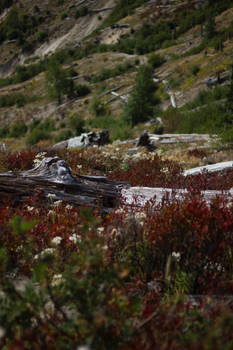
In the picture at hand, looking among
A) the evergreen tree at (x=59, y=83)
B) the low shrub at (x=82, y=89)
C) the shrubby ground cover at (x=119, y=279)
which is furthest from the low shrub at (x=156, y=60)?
the shrubby ground cover at (x=119, y=279)

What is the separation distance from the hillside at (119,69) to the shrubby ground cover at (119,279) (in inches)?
465

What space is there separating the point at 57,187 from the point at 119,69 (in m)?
46.5

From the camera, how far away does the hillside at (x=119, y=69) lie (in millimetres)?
25016

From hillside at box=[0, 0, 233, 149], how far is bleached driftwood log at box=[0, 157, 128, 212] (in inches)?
408

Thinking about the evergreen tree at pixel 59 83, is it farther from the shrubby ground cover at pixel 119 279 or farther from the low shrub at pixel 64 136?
the shrubby ground cover at pixel 119 279

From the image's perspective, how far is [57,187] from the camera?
5121 millimetres

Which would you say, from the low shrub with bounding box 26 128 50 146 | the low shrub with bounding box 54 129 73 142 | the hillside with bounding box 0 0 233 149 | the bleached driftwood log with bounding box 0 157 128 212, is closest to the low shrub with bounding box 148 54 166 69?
the hillside with bounding box 0 0 233 149

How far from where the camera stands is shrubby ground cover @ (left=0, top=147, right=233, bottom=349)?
1.59 metres

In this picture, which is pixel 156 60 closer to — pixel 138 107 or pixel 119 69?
pixel 119 69

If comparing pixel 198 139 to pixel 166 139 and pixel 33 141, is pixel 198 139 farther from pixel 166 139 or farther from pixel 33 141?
pixel 33 141

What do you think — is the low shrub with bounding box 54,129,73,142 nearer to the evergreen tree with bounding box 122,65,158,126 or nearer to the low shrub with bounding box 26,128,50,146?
the low shrub with bounding box 26,128,50,146

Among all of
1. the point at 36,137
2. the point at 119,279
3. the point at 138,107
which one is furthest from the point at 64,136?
the point at 119,279

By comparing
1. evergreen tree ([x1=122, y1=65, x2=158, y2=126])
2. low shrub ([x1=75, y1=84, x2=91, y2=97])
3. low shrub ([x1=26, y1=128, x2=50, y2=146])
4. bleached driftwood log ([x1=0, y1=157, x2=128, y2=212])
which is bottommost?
low shrub ([x1=26, y1=128, x2=50, y2=146])

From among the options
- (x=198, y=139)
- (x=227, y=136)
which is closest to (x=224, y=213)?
(x=227, y=136)
